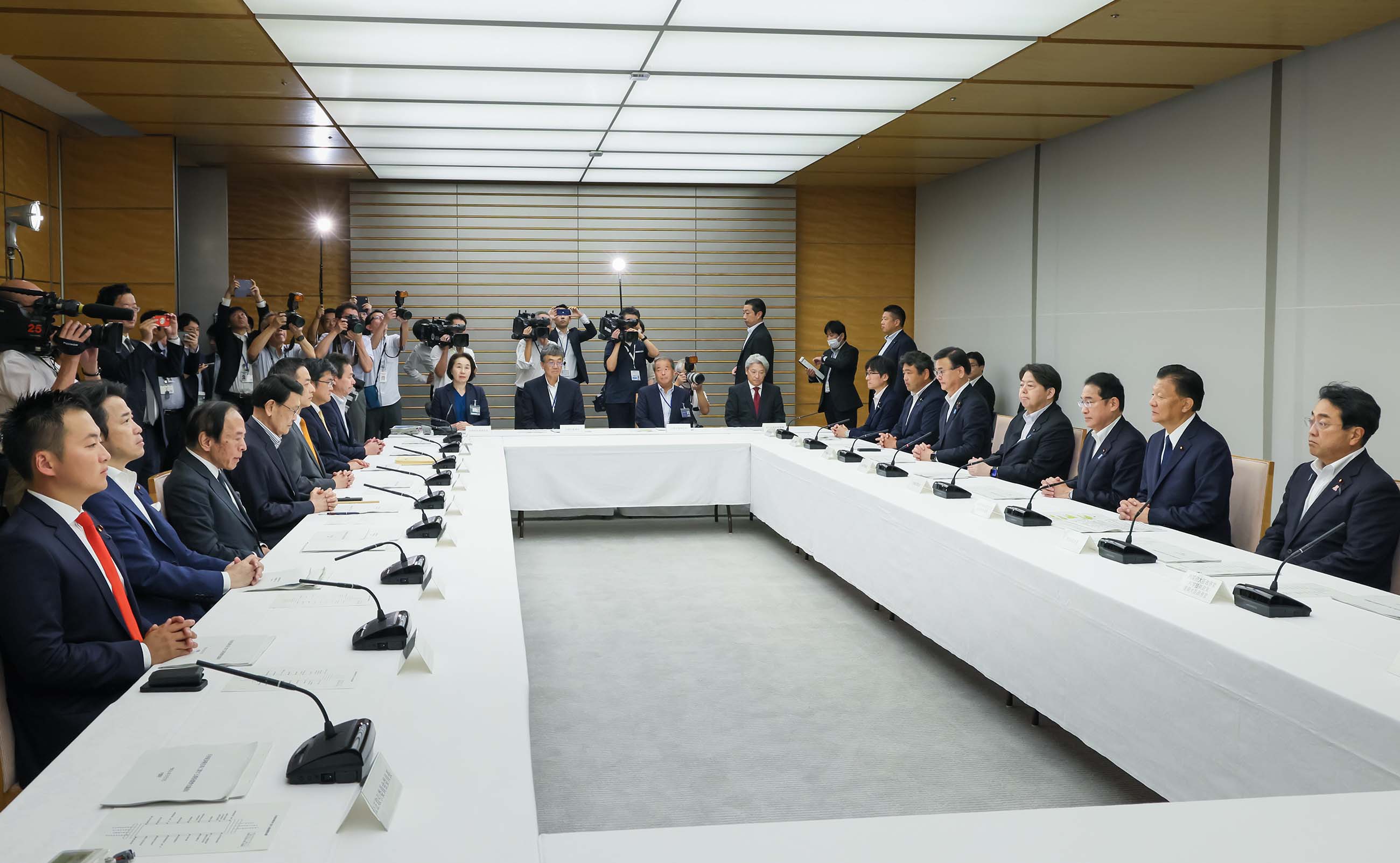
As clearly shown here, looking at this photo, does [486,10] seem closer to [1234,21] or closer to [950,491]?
[950,491]

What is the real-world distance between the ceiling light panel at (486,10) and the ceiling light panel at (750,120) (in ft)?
5.89

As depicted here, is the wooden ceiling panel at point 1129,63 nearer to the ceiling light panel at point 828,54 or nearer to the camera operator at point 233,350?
the ceiling light panel at point 828,54

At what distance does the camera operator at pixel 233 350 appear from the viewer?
7027mm

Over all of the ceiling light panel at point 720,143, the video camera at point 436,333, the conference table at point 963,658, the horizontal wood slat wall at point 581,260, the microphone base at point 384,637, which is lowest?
the conference table at point 963,658

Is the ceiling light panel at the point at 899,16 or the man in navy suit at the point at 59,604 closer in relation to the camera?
the man in navy suit at the point at 59,604

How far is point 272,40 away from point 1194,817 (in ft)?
16.1

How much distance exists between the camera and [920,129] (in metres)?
6.91

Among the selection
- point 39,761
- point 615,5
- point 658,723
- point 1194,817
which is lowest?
point 658,723

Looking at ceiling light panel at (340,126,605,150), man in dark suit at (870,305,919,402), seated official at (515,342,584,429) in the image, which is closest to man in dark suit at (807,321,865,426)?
man in dark suit at (870,305,919,402)

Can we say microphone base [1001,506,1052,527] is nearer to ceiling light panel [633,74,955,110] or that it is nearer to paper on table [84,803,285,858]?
paper on table [84,803,285,858]

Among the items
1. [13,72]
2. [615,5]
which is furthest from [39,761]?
[13,72]

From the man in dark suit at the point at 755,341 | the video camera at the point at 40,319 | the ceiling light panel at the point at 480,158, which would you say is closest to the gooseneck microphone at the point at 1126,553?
the video camera at the point at 40,319

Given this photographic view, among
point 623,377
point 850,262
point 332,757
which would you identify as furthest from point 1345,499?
point 850,262

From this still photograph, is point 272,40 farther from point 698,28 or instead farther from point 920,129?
point 920,129
